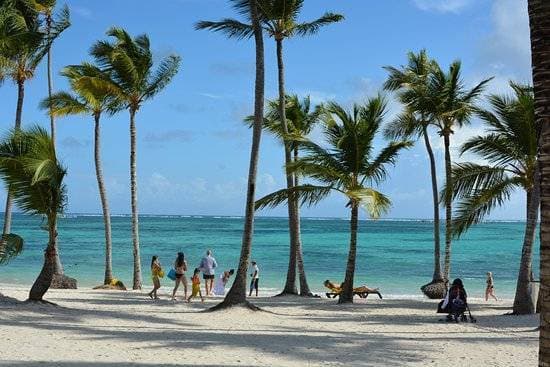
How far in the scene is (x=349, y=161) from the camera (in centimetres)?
1850

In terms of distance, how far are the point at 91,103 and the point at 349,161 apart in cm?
1080

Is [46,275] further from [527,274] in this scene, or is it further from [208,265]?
[527,274]

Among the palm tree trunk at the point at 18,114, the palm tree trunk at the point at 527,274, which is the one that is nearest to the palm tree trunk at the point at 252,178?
the palm tree trunk at the point at 527,274

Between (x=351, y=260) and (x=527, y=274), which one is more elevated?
(x=351, y=260)

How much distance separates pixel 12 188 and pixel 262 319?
244 inches

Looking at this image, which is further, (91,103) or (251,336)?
(91,103)

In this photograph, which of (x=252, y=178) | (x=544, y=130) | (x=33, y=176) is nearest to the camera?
(x=544, y=130)

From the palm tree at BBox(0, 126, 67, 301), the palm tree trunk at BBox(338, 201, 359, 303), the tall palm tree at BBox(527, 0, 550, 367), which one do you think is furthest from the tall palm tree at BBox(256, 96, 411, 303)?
the tall palm tree at BBox(527, 0, 550, 367)

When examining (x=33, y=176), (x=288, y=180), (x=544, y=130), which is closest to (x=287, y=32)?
(x=288, y=180)

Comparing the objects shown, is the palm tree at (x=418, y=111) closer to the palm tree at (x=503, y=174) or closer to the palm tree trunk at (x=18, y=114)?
the palm tree at (x=503, y=174)

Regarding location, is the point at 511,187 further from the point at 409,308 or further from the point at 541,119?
the point at 541,119

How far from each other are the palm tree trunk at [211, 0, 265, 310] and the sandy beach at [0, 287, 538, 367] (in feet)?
1.48

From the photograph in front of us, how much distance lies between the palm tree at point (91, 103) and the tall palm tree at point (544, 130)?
774 inches

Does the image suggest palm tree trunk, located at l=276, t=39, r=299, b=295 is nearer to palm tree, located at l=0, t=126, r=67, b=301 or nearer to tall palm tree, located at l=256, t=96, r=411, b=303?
tall palm tree, located at l=256, t=96, r=411, b=303
